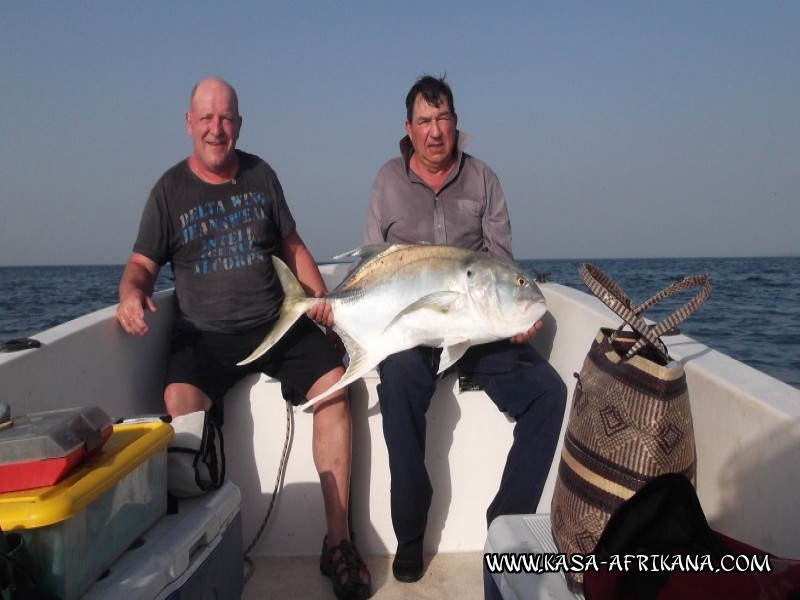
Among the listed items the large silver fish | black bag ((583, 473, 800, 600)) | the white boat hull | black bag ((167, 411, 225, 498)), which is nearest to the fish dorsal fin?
the large silver fish

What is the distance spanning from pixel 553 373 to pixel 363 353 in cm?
80

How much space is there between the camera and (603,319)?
8.33 ft

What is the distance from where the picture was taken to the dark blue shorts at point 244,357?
2.73 metres

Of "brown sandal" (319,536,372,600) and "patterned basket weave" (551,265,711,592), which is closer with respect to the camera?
"patterned basket weave" (551,265,711,592)

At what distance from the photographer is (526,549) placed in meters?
1.61

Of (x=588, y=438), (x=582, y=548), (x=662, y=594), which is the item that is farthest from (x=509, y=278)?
(x=662, y=594)

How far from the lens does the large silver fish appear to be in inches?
97.2

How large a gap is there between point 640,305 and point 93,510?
4.55ft

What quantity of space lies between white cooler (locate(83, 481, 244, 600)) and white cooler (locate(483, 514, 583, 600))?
74 centimetres

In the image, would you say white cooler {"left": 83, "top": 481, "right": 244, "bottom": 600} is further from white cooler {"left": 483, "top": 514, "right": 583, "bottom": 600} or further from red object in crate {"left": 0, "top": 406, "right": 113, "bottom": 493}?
white cooler {"left": 483, "top": 514, "right": 583, "bottom": 600}

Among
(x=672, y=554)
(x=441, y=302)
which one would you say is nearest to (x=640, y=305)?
(x=672, y=554)

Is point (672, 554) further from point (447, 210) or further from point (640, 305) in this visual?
point (447, 210)

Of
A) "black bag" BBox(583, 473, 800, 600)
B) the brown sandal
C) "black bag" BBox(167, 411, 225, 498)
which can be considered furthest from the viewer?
the brown sandal

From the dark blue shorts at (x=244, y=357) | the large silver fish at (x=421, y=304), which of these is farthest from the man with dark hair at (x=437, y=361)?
the dark blue shorts at (x=244, y=357)
